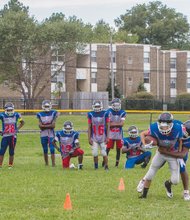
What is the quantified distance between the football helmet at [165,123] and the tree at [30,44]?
1763 inches

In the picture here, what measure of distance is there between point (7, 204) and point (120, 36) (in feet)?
271

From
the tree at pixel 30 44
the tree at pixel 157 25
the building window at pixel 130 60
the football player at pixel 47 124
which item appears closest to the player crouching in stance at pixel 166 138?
the football player at pixel 47 124

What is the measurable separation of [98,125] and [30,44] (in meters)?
39.7

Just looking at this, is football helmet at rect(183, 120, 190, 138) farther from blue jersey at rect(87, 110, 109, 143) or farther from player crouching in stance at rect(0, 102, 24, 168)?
player crouching in stance at rect(0, 102, 24, 168)

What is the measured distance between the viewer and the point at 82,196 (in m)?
11.3

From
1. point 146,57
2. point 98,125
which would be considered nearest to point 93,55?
point 146,57

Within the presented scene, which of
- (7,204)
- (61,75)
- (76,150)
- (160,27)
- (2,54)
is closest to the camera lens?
(7,204)

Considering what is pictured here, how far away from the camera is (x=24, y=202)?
10.6 meters

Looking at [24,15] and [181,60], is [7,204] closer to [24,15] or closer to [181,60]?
[24,15]

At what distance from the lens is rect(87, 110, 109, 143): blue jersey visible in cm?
1702

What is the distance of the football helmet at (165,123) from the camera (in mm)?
10523

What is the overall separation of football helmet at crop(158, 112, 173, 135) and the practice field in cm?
123

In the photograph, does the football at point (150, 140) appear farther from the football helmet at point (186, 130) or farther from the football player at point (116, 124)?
the football player at point (116, 124)

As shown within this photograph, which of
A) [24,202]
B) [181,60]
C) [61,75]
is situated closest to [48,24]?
[61,75]
